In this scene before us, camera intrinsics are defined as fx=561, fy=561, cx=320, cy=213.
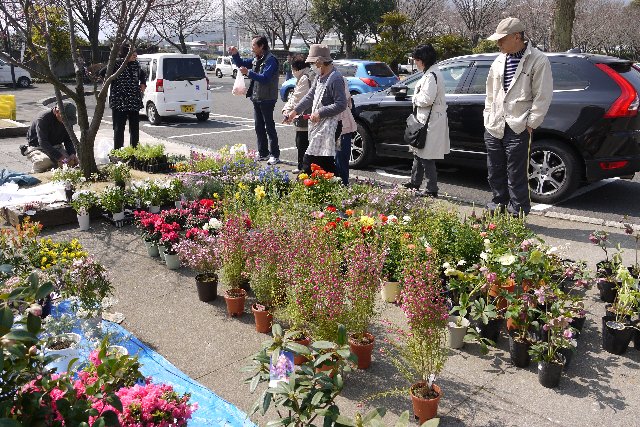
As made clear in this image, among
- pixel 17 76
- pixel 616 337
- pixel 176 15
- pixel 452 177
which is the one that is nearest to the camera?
pixel 616 337

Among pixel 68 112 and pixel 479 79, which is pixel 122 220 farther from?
pixel 479 79

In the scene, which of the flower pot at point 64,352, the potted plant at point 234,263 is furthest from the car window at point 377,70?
the flower pot at point 64,352

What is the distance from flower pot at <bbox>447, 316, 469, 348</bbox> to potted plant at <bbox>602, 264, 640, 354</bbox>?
2.95 feet

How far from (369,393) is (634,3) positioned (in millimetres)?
52129

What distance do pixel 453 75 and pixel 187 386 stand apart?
615 centimetres

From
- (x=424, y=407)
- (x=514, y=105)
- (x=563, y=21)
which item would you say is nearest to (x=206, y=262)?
(x=424, y=407)

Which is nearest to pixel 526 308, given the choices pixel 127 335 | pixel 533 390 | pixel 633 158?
pixel 533 390

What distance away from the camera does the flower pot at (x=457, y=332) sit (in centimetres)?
371

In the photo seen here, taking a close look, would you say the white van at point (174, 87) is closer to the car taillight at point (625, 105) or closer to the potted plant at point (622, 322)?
the car taillight at point (625, 105)

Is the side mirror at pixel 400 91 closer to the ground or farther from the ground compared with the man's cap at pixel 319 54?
closer to the ground

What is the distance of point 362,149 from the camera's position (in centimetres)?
888

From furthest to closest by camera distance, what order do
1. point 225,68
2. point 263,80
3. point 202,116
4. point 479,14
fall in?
point 479,14 → point 225,68 → point 202,116 → point 263,80

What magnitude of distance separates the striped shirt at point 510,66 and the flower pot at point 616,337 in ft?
8.95

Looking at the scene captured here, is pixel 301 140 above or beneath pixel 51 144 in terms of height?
above
